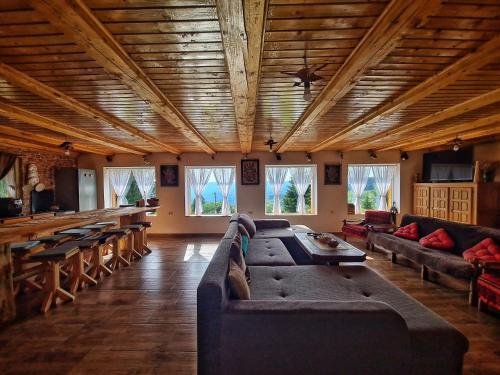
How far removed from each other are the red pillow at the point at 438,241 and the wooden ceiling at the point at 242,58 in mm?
1885

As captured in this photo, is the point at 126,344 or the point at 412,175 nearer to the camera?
the point at 126,344

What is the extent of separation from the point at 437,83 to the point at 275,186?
512cm

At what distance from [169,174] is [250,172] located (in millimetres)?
2410

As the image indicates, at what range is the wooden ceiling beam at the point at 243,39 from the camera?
135cm

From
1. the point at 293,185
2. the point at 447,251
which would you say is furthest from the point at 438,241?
the point at 293,185

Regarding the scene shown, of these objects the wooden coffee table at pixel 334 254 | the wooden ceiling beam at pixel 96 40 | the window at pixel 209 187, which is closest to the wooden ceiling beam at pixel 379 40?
the wooden ceiling beam at pixel 96 40

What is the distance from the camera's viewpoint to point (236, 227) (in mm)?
3742

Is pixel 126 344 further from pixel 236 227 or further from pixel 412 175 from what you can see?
pixel 412 175

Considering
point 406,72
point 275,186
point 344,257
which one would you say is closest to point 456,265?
point 344,257

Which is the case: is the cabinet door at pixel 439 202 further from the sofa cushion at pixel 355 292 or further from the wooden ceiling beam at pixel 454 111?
the sofa cushion at pixel 355 292

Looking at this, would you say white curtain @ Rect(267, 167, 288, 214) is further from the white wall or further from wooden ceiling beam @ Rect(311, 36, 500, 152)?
wooden ceiling beam @ Rect(311, 36, 500, 152)

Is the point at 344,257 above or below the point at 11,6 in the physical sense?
below

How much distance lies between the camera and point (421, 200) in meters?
6.80

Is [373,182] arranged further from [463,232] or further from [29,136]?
[29,136]
